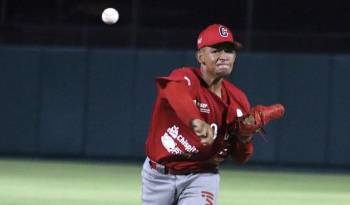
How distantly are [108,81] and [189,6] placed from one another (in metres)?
1.91

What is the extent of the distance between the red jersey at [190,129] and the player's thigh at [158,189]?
0.09 m

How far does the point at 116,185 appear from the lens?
10.3m

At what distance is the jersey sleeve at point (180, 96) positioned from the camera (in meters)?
4.63

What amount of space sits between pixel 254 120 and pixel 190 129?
367 millimetres

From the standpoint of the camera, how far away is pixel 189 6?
1352cm

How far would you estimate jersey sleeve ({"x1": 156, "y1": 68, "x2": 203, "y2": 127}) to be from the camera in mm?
4633

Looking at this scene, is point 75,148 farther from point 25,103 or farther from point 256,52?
point 256,52

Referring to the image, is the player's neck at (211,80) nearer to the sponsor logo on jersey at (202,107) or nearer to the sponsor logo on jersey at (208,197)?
the sponsor logo on jersey at (202,107)

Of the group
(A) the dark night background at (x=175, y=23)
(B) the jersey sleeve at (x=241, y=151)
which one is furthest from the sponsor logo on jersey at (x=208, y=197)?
(A) the dark night background at (x=175, y=23)

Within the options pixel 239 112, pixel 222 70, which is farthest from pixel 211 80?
pixel 239 112

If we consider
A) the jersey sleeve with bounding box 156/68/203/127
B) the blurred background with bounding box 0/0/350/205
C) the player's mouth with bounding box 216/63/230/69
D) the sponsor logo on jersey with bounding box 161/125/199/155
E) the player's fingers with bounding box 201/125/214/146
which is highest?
the player's mouth with bounding box 216/63/230/69

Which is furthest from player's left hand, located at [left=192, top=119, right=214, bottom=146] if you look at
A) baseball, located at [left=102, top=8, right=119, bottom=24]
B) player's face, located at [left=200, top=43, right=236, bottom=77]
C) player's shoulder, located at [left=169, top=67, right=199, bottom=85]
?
baseball, located at [left=102, top=8, right=119, bottom=24]

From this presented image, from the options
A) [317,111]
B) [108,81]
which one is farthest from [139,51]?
[317,111]

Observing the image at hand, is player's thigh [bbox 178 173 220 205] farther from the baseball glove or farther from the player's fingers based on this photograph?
the player's fingers
